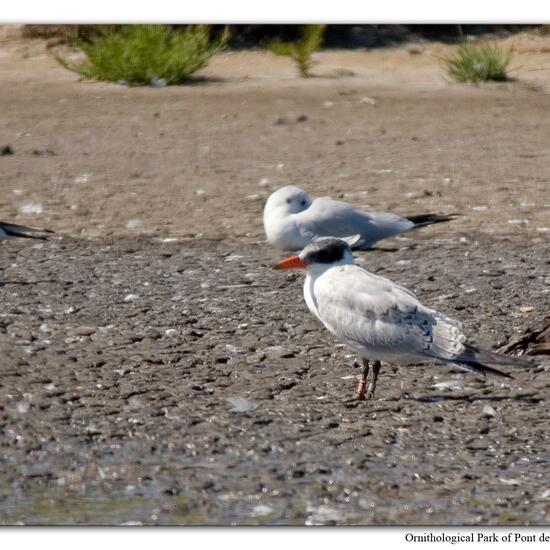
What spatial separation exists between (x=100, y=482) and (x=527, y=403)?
5.80 feet

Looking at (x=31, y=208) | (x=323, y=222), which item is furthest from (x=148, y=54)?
(x=323, y=222)

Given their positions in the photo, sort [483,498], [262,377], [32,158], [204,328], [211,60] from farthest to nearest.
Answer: [211,60] < [32,158] < [204,328] < [262,377] < [483,498]

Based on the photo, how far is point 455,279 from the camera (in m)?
7.96

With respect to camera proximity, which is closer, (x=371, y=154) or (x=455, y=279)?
(x=455, y=279)

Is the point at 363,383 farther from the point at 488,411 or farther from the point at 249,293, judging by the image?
the point at 249,293

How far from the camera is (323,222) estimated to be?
873 centimetres

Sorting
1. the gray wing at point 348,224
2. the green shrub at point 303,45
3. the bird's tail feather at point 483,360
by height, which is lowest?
the green shrub at point 303,45

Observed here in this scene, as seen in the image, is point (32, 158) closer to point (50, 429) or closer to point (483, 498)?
point (50, 429)

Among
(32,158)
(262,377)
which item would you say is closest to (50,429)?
(262,377)

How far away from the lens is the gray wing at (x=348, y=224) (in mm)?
A: 8719

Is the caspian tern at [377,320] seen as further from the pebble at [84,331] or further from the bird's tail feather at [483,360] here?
the pebble at [84,331]

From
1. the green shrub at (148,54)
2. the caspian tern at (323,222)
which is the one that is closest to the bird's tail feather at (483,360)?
the caspian tern at (323,222)

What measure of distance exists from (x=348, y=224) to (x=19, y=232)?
6.27ft

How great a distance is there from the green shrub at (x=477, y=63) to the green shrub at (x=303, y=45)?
1.30 meters
